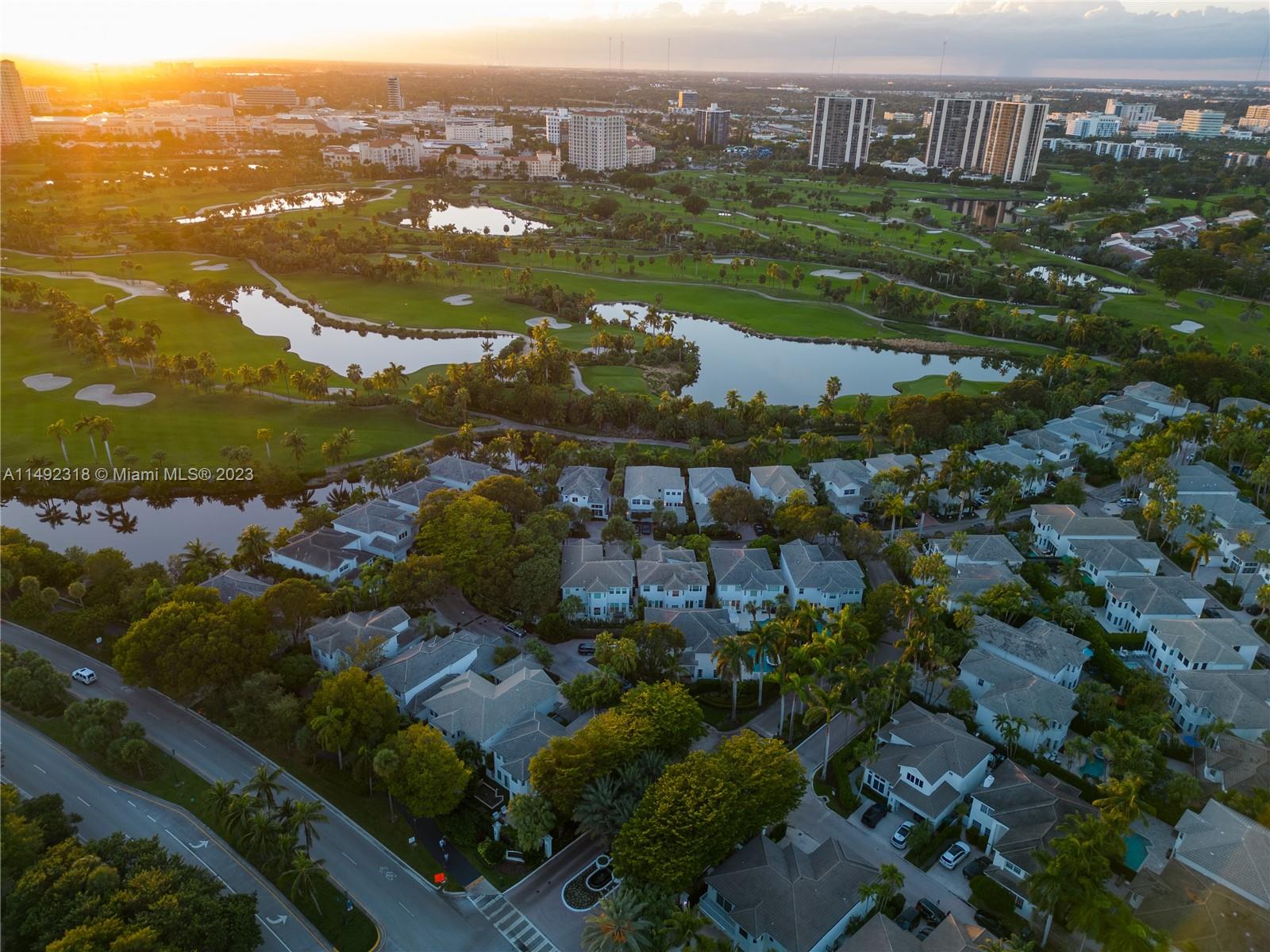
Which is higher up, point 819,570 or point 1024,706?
point 819,570

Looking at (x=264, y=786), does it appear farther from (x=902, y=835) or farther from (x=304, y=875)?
(x=902, y=835)

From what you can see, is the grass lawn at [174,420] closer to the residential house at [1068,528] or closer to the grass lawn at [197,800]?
the grass lawn at [197,800]

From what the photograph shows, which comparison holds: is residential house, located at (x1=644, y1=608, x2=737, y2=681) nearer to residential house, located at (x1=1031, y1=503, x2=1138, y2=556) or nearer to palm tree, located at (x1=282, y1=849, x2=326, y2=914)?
palm tree, located at (x1=282, y1=849, x2=326, y2=914)

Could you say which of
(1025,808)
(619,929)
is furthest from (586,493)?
(619,929)

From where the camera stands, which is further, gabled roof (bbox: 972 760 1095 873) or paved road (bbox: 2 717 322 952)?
gabled roof (bbox: 972 760 1095 873)

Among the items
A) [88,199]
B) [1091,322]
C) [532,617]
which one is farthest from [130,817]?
[88,199]

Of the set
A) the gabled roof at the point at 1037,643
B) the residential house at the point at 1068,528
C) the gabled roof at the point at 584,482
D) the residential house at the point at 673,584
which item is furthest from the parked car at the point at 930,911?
the gabled roof at the point at 584,482

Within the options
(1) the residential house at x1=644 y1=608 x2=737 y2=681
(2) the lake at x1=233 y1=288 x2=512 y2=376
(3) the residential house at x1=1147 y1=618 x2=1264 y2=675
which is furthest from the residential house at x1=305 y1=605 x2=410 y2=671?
(2) the lake at x1=233 y1=288 x2=512 y2=376
